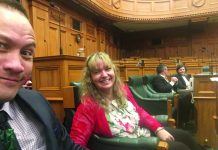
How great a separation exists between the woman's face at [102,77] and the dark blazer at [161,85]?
2477 millimetres

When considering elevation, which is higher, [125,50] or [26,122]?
[125,50]

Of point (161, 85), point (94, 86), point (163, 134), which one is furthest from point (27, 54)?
point (161, 85)

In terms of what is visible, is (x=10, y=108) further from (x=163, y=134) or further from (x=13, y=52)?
(x=163, y=134)

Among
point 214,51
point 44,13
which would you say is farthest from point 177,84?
point 214,51

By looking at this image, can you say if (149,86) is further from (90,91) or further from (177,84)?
(90,91)

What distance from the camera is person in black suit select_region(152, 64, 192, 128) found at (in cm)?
343

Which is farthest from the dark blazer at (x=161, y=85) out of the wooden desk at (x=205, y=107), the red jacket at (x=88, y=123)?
the red jacket at (x=88, y=123)

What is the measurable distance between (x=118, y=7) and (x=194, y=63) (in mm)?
3521

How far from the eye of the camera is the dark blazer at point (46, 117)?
84cm

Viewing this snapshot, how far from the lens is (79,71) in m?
2.75

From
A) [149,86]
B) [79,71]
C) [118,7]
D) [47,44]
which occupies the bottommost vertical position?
[149,86]

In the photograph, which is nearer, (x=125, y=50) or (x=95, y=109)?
(x=95, y=109)

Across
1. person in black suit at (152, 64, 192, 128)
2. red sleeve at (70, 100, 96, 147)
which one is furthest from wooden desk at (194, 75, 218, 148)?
red sleeve at (70, 100, 96, 147)

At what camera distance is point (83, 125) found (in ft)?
4.69
